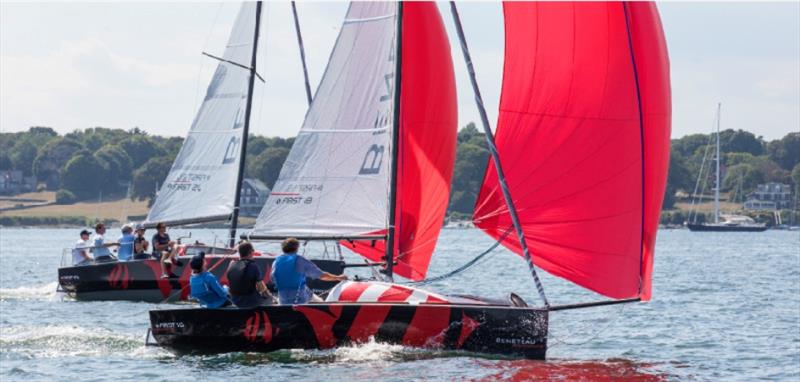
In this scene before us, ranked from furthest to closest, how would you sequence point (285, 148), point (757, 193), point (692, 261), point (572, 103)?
point (757, 193) < point (285, 148) < point (692, 261) < point (572, 103)

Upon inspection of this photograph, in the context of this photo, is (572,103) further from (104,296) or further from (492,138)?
(104,296)

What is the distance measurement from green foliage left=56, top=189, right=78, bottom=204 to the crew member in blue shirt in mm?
144652

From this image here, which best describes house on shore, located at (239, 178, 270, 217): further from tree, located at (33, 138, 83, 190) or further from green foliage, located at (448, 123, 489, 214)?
tree, located at (33, 138, 83, 190)

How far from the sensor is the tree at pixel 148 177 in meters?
150

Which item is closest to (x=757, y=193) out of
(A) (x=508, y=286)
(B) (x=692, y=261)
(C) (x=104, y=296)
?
(B) (x=692, y=261)

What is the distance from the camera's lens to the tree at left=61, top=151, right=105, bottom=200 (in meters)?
163

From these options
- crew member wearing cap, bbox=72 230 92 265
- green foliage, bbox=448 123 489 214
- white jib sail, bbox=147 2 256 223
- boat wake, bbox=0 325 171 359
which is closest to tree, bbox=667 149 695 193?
green foliage, bbox=448 123 489 214

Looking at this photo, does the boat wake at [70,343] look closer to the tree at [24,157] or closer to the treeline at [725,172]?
the treeline at [725,172]

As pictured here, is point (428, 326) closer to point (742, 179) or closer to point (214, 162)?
point (214, 162)

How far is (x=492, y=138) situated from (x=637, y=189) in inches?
82.1

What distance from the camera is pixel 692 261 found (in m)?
64.6

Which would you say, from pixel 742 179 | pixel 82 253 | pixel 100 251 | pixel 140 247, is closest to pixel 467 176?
pixel 742 179

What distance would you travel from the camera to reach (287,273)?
65.0ft

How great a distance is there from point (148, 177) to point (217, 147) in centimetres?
12028
